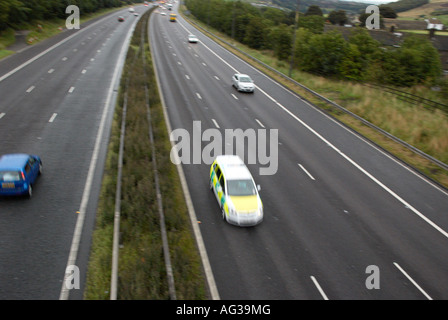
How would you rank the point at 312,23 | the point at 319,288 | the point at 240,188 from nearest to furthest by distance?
the point at 319,288, the point at 240,188, the point at 312,23

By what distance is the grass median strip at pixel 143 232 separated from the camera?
9859 mm

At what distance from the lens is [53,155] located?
1744 centimetres

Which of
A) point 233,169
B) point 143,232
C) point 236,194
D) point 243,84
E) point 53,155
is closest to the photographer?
point 143,232

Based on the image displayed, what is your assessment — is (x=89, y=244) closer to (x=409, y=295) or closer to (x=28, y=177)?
(x=28, y=177)

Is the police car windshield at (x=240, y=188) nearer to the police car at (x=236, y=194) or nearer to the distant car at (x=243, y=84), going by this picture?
the police car at (x=236, y=194)

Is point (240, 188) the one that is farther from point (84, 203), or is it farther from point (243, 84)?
point (243, 84)

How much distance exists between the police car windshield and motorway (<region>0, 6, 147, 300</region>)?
17.5 ft

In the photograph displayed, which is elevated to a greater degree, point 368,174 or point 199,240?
point 368,174

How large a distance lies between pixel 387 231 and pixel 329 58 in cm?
2970

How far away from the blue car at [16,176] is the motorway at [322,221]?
655 centimetres

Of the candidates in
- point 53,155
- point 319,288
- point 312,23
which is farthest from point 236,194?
point 312,23

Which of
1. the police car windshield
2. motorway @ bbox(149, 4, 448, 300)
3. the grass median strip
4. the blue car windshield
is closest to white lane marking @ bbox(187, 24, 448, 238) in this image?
motorway @ bbox(149, 4, 448, 300)

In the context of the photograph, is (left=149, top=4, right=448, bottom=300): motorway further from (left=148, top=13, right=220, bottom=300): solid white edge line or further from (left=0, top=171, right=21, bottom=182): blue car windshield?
(left=0, top=171, right=21, bottom=182): blue car windshield

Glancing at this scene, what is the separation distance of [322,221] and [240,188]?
3584 mm
